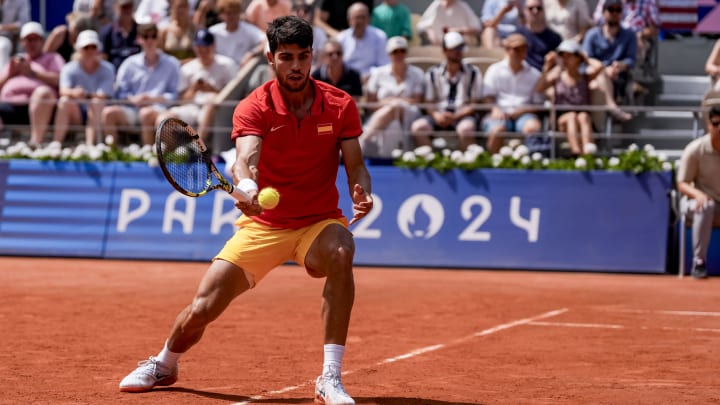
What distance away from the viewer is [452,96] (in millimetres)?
15688

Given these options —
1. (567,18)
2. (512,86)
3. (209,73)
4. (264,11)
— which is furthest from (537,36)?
(209,73)

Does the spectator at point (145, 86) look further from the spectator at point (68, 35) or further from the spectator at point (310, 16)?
the spectator at point (68, 35)

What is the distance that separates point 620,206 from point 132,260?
20.0ft

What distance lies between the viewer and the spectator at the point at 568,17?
17.6 m

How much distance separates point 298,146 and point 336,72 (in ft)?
30.6

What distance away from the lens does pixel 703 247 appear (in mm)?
14234

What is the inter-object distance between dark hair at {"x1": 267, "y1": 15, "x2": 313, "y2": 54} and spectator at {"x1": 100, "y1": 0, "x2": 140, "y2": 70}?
11.7 metres

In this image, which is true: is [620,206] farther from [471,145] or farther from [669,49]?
[669,49]

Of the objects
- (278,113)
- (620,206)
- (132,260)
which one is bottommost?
(132,260)

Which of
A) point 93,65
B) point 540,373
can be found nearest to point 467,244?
point 93,65

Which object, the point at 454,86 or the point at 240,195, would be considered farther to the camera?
the point at 454,86

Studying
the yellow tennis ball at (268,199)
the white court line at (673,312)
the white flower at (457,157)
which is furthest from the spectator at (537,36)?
the yellow tennis ball at (268,199)

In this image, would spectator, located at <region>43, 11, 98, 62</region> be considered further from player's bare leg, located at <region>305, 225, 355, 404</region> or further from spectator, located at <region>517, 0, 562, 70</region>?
player's bare leg, located at <region>305, 225, 355, 404</region>

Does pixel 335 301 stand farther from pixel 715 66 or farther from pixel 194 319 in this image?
pixel 715 66
